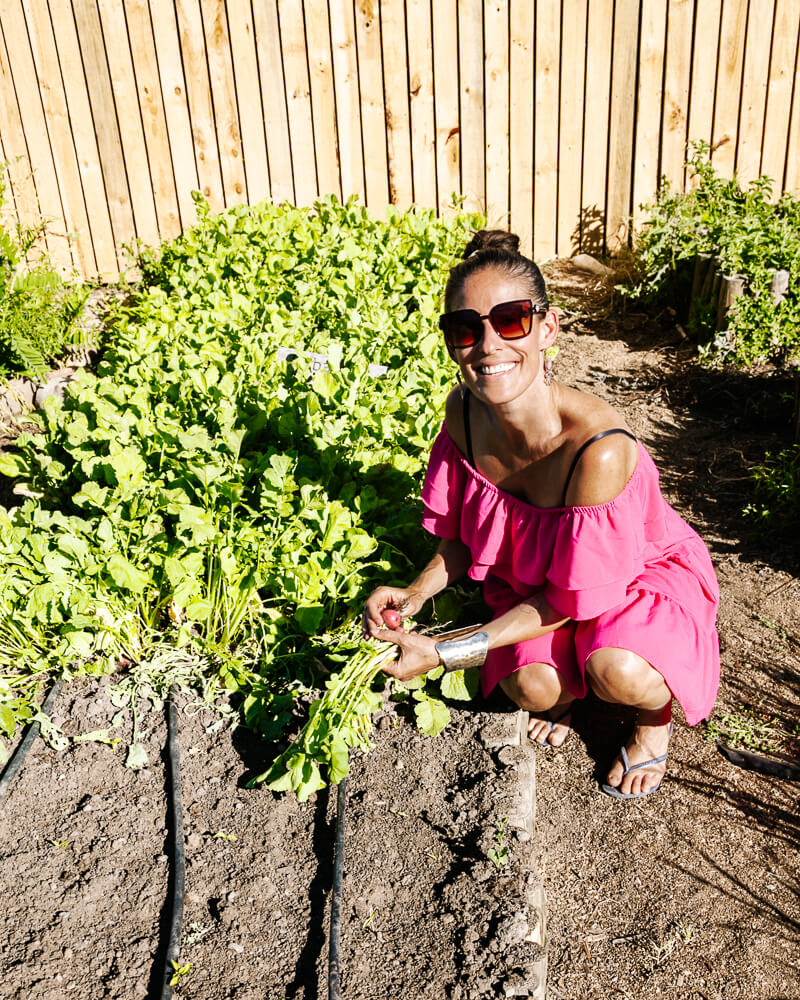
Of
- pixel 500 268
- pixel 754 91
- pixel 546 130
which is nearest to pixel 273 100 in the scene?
pixel 546 130

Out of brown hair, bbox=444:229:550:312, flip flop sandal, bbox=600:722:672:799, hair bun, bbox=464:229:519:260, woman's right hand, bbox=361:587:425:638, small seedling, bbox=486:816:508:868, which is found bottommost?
flip flop sandal, bbox=600:722:672:799

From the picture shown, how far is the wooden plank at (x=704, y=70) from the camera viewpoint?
5.88 m

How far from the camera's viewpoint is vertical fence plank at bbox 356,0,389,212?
6.04m

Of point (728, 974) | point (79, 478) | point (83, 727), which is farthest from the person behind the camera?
point (79, 478)

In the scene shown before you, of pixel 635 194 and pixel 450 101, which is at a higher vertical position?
pixel 450 101

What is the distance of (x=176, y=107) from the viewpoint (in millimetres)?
6273

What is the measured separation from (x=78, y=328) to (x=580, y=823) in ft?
13.8

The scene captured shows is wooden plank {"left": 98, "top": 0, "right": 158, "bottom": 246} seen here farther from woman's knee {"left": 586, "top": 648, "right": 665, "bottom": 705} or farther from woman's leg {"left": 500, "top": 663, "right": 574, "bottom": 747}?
woman's knee {"left": 586, "top": 648, "right": 665, "bottom": 705}

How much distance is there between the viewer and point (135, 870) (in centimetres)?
226

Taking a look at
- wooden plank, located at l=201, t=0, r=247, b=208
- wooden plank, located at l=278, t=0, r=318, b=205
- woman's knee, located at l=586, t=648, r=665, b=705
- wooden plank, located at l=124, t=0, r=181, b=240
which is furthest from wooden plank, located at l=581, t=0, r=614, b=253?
woman's knee, located at l=586, t=648, r=665, b=705

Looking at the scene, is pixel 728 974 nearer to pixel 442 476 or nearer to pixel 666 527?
pixel 666 527

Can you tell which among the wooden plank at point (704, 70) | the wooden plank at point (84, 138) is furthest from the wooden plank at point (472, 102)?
the wooden plank at point (84, 138)

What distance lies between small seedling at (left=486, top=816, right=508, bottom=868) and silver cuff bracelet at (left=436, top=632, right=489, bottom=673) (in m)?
0.43

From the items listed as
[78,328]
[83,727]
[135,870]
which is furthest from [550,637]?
[78,328]
